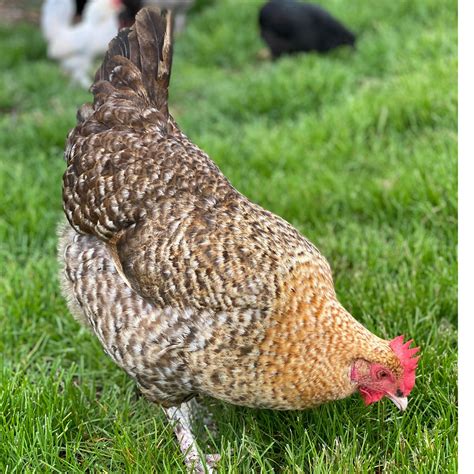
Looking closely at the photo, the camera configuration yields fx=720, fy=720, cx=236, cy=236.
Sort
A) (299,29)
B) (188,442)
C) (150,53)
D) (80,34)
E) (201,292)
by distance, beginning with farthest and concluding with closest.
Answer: (80,34) < (299,29) < (150,53) < (188,442) < (201,292)

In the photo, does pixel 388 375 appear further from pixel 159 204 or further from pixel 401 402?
pixel 159 204

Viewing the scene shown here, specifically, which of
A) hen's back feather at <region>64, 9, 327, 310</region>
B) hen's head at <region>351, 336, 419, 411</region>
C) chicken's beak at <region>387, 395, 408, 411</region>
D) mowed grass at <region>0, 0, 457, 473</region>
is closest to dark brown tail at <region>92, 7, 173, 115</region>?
hen's back feather at <region>64, 9, 327, 310</region>

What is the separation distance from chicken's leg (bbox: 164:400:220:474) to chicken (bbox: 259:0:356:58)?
5.05m

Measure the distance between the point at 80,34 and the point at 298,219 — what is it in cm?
425

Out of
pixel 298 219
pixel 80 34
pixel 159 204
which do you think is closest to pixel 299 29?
pixel 80 34

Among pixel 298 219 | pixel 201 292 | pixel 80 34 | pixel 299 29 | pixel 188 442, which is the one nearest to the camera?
pixel 201 292

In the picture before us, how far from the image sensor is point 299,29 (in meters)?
7.24

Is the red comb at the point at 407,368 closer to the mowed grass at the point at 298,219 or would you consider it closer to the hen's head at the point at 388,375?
the hen's head at the point at 388,375

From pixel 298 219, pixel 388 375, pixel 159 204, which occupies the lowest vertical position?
pixel 298 219

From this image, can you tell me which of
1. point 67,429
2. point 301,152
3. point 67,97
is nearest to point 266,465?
point 67,429

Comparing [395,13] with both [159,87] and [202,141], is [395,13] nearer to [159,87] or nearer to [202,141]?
[202,141]

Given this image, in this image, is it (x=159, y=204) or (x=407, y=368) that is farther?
(x=159, y=204)

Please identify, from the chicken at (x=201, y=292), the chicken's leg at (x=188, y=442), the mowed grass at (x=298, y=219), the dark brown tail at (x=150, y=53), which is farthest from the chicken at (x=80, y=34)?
the chicken's leg at (x=188, y=442)

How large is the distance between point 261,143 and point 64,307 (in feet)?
7.02
